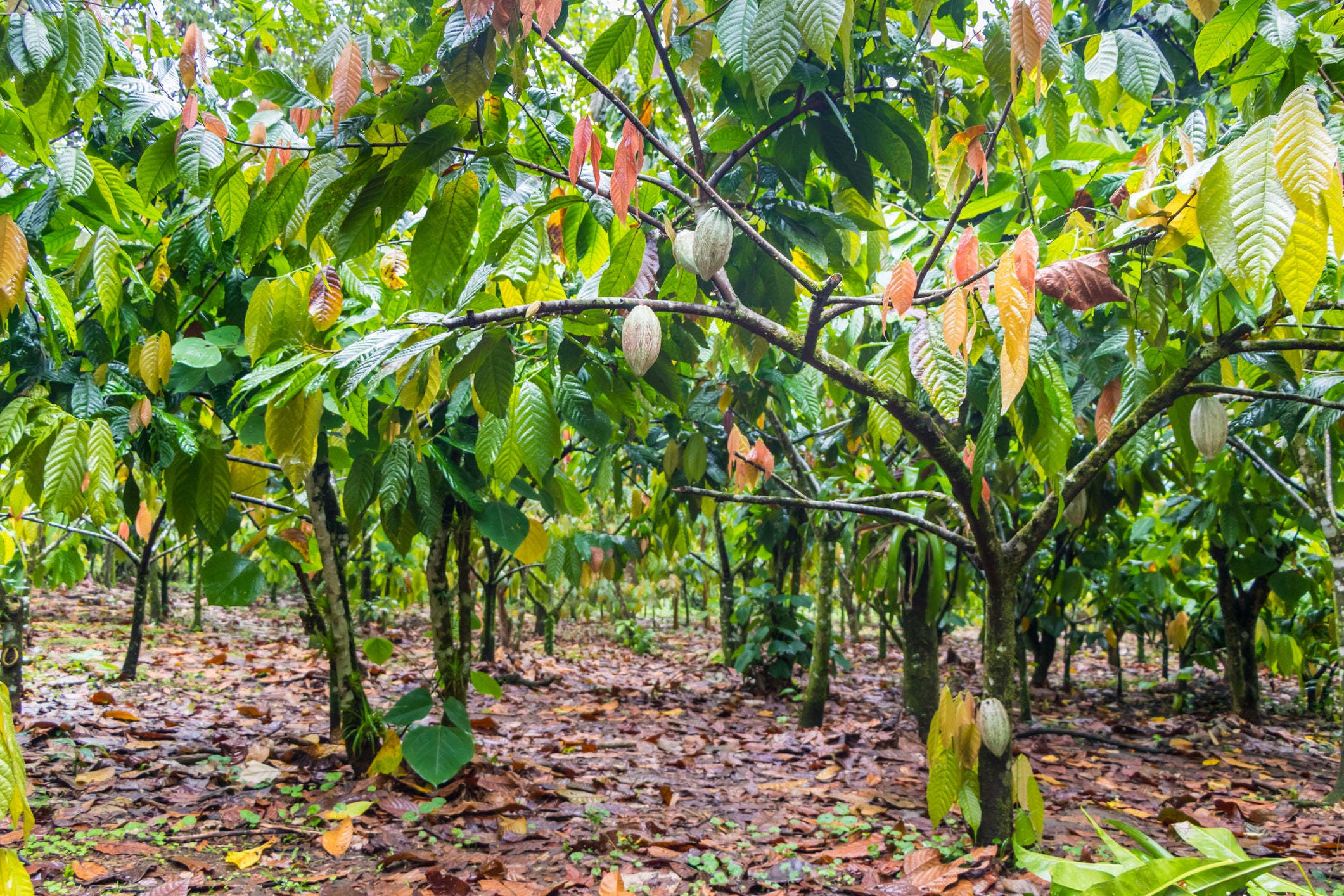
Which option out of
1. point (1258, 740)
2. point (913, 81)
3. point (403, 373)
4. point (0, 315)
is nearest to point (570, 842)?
point (403, 373)

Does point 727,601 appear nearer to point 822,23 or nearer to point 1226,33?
point 1226,33

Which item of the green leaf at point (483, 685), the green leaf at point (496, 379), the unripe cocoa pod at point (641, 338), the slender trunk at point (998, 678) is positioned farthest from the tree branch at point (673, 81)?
the green leaf at point (483, 685)

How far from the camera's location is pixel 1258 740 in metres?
3.13

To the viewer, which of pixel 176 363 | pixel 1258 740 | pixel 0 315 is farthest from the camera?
pixel 1258 740

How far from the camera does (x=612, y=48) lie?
1072 mm

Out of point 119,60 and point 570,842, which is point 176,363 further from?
point 570,842

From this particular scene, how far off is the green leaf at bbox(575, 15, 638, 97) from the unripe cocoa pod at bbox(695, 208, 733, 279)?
0.82 feet

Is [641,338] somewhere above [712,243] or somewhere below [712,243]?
below

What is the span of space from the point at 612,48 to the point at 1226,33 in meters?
0.84

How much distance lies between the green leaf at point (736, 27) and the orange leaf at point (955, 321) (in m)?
0.34

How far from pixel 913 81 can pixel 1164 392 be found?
695 millimetres

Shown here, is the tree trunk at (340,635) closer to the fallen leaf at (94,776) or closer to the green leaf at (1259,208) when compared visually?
the fallen leaf at (94,776)

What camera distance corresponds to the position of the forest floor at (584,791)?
1664 millimetres

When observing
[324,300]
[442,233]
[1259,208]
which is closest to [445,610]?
[324,300]
